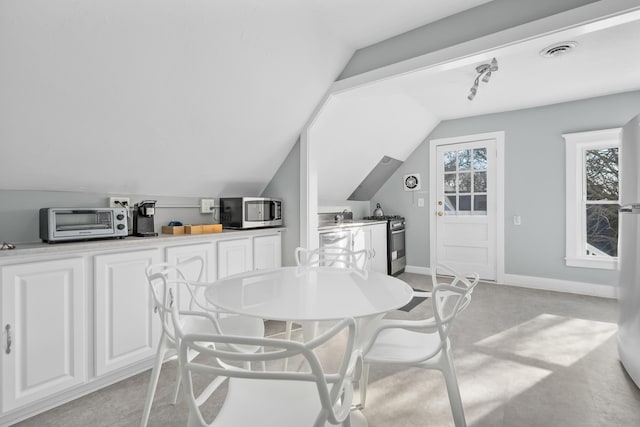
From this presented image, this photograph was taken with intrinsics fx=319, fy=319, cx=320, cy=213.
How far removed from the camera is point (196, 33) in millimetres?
1886

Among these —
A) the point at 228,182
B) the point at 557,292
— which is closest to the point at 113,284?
the point at 228,182

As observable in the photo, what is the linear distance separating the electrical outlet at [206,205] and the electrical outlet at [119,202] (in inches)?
26.4

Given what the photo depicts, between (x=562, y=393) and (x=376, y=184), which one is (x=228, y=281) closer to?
(x=562, y=393)

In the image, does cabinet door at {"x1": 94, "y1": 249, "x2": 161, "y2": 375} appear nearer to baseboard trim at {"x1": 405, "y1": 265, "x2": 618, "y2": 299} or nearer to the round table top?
the round table top

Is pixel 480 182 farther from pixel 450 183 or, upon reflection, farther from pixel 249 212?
pixel 249 212

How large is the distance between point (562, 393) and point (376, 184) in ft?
12.4

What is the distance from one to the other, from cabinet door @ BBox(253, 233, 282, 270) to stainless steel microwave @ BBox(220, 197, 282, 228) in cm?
14

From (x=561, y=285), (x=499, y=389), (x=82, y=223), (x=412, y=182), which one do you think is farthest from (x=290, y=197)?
(x=561, y=285)

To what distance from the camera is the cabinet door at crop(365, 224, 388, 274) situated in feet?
14.0

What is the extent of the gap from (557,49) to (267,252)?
3051 mm

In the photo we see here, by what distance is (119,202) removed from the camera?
246 centimetres

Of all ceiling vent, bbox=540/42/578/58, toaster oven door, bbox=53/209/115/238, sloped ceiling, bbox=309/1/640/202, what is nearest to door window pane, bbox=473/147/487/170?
sloped ceiling, bbox=309/1/640/202

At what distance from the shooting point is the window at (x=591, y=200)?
151 inches

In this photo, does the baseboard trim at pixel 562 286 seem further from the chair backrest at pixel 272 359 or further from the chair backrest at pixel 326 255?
the chair backrest at pixel 272 359
